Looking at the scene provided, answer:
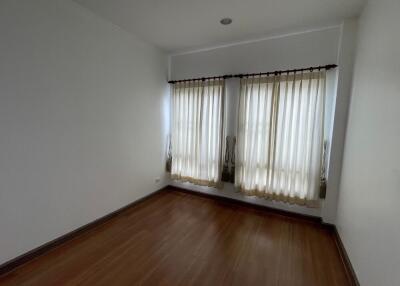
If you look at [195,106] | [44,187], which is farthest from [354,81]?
[44,187]

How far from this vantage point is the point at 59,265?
1776mm

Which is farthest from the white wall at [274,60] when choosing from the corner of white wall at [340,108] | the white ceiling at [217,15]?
the white ceiling at [217,15]

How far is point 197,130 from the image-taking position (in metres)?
3.27

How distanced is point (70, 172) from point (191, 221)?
1.65m

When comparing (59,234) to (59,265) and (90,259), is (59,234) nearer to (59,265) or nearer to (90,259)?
(59,265)

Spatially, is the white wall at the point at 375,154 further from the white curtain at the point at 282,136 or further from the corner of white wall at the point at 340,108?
the white curtain at the point at 282,136

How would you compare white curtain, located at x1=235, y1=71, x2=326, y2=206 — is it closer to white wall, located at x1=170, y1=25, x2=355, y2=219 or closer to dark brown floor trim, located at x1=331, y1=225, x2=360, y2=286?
white wall, located at x1=170, y1=25, x2=355, y2=219

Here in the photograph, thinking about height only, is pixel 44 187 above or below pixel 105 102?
below

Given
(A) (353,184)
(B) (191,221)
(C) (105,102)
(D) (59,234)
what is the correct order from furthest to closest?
(B) (191,221) < (C) (105,102) < (D) (59,234) < (A) (353,184)

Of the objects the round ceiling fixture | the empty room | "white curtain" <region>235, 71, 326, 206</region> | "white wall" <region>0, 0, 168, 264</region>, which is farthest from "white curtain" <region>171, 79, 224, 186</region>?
the round ceiling fixture

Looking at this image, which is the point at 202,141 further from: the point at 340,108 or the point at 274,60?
the point at 340,108

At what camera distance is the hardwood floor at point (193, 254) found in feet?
5.45

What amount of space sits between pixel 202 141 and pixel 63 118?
6.48ft

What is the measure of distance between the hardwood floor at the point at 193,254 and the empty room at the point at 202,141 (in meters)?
0.01
